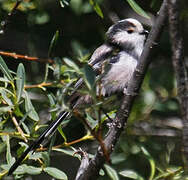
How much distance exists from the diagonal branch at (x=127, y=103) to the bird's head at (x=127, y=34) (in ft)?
5.12

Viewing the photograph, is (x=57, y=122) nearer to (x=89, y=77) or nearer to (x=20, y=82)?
(x=20, y=82)

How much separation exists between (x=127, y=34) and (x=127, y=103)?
172 cm

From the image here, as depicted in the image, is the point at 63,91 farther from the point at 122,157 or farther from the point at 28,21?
the point at 28,21

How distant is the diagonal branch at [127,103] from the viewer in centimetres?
236

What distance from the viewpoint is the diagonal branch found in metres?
2.36

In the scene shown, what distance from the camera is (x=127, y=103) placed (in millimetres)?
2543

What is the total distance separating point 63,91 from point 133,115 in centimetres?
173

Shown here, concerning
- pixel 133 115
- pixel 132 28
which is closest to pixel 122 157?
pixel 133 115

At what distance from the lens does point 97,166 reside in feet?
8.59

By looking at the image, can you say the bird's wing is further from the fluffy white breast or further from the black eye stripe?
the black eye stripe

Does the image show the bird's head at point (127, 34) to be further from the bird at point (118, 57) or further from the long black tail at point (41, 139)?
the long black tail at point (41, 139)

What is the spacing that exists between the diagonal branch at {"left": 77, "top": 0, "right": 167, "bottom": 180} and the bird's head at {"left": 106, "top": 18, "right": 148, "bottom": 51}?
156cm

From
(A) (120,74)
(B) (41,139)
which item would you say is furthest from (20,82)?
(A) (120,74)

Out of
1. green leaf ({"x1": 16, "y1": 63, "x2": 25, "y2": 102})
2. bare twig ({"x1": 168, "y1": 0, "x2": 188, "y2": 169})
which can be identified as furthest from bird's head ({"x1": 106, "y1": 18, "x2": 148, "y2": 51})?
bare twig ({"x1": 168, "y1": 0, "x2": 188, "y2": 169})
